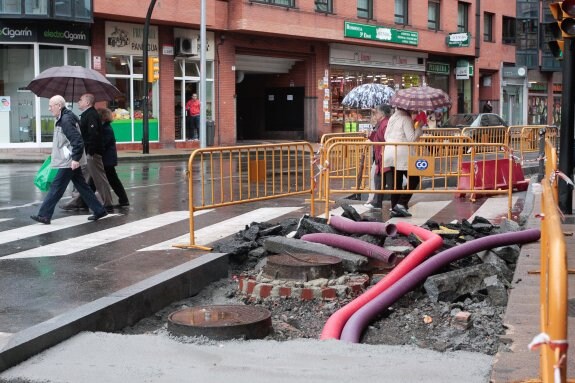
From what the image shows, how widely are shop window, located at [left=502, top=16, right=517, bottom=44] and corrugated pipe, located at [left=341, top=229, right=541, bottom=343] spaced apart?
4936 centimetres

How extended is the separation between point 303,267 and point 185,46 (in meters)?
25.4

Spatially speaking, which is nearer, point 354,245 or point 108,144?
point 354,245

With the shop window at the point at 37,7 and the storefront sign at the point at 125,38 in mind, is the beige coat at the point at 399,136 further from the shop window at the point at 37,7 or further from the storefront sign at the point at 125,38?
the storefront sign at the point at 125,38

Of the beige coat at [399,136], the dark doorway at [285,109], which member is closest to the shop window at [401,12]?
the dark doorway at [285,109]

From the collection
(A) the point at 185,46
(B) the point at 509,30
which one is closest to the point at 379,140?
(A) the point at 185,46

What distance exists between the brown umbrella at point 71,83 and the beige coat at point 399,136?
4.56 meters

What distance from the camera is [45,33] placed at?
2747cm

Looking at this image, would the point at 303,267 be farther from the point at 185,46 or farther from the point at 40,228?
the point at 185,46

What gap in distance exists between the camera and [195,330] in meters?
5.86

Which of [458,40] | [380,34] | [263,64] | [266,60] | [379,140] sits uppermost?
[458,40]

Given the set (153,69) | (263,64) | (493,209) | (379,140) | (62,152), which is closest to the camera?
(62,152)

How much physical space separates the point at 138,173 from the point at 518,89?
42078 millimetres

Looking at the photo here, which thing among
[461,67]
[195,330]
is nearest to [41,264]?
[195,330]

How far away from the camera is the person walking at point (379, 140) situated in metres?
12.8
